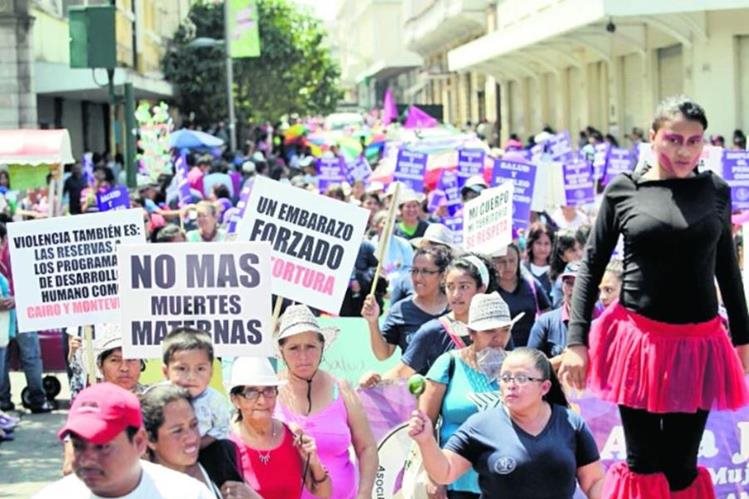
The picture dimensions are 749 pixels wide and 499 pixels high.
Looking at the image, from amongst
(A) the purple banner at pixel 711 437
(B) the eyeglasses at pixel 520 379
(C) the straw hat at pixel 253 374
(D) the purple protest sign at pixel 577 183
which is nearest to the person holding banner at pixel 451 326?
(A) the purple banner at pixel 711 437

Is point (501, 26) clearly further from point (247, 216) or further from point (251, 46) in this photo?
point (247, 216)

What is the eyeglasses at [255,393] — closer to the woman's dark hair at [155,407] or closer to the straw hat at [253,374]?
the straw hat at [253,374]

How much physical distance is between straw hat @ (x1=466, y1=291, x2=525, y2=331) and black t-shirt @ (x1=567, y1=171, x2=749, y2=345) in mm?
1458

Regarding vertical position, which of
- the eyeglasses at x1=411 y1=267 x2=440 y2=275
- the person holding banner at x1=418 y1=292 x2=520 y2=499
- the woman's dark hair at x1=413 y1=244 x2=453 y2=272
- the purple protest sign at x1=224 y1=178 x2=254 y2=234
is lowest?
the person holding banner at x1=418 y1=292 x2=520 y2=499

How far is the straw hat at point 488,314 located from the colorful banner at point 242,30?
1695 inches

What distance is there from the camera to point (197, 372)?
6.71 m

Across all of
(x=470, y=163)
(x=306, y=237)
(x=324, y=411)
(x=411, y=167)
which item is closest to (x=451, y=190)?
(x=470, y=163)

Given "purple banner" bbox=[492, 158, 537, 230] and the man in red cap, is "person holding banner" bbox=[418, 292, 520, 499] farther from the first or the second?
"purple banner" bbox=[492, 158, 537, 230]

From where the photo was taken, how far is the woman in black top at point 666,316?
19.2ft

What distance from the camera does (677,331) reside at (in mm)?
→ 5914

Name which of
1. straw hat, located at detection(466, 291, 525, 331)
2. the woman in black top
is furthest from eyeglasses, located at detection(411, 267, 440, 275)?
the woman in black top

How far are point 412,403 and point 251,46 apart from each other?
140ft

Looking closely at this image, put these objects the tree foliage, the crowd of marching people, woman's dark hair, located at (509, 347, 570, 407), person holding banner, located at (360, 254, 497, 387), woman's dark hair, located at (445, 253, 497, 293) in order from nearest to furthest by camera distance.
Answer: the crowd of marching people
woman's dark hair, located at (509, 347, 570, 407)
person holding banner, located at (360, 254, 497, 387)
woman's dark hair, located at (445, 253, 497, 293)
the tree foliage

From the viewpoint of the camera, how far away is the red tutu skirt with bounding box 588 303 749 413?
19.3ft
